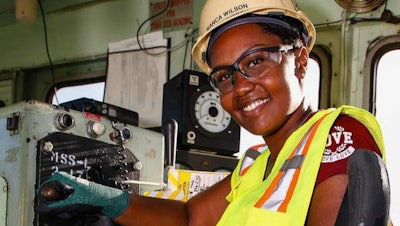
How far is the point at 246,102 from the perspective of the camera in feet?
4.28

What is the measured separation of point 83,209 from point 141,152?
49cm

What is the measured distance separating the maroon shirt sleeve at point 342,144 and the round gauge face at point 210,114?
150 centimetres

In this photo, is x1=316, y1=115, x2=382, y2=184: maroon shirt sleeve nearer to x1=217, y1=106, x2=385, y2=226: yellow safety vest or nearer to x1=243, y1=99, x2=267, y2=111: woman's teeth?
x1=217, y1=106, x2=385, y2=226: yellow safety vest

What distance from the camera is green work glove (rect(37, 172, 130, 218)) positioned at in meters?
1.39

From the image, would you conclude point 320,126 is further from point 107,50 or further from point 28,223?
point 107,50

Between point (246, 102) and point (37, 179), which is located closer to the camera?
point (246, 102)

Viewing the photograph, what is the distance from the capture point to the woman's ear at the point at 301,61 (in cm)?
133

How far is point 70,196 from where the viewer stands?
1.40m

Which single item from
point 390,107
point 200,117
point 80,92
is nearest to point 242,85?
point 200,117

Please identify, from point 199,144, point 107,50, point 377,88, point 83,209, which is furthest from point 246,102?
point 107,50

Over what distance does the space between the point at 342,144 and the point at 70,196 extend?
0.71 meters

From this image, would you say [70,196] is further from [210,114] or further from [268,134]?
[210,114]

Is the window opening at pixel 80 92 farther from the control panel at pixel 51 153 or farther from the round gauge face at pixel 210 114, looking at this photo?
the control panel at pixel 51 153

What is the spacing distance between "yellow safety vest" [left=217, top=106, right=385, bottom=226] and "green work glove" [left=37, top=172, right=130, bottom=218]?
0.36 metres
